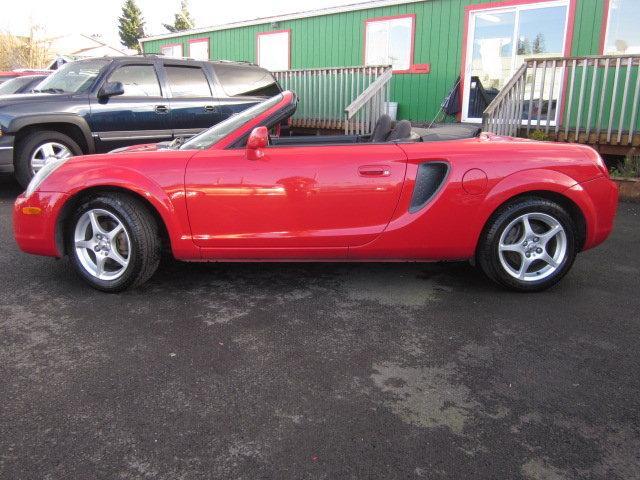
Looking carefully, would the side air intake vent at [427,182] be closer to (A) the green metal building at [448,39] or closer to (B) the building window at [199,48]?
(A) the green metal building at [448,39]

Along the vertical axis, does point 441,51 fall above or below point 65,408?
above

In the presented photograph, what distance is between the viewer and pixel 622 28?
28.9 ft

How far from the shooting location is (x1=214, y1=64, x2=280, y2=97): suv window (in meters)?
8.11

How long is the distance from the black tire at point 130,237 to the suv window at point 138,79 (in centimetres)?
418

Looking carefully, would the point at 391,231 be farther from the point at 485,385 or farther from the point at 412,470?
the point at 412,470

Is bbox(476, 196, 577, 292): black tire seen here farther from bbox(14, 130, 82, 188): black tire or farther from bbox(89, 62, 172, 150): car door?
bbox(14, 130, 82, 188): black tire

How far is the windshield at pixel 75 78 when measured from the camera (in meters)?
7.09

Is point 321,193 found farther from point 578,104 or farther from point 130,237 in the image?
point 578,104

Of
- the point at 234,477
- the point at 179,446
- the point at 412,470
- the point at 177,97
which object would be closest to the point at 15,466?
the point at 179,446

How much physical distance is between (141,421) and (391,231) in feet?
6.30

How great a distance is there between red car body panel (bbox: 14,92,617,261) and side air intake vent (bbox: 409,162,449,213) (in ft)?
0.12

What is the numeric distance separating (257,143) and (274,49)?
11939 millimetres

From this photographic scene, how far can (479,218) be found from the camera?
3500 mm

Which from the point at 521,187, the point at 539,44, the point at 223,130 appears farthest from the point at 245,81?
Result: the point at 521,187
